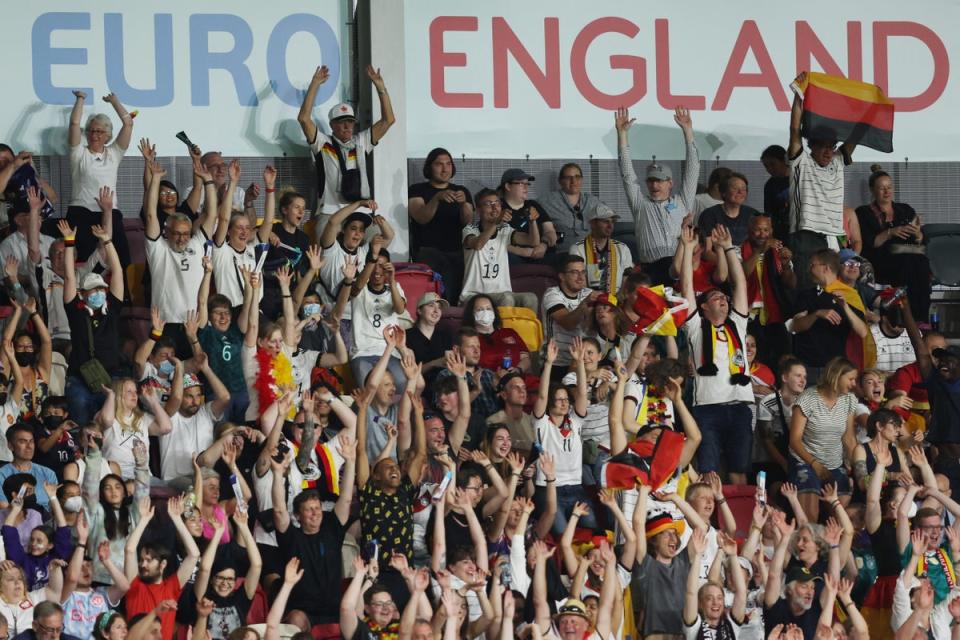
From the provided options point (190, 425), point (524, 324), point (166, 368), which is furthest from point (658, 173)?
point (190, 425)

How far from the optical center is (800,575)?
13.8 metres

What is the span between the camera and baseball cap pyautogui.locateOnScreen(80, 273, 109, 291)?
50.4 ft

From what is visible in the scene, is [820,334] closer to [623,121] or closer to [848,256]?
[848,256]

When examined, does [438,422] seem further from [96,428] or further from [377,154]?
[377,154]

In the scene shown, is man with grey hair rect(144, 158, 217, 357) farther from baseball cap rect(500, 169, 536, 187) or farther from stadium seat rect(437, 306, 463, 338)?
baseball cap rect(500, 169, 536, 187)

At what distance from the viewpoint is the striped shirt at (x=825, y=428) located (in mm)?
15164

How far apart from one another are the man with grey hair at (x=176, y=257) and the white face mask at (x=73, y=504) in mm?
2271

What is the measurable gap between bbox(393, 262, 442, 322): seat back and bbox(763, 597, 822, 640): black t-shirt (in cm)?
429

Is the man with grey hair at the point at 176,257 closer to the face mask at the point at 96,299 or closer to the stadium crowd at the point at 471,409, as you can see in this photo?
the stadium crowd at the point at 471,409

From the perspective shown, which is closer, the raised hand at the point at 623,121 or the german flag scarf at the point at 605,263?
the german flag scarf at the point at 605,263

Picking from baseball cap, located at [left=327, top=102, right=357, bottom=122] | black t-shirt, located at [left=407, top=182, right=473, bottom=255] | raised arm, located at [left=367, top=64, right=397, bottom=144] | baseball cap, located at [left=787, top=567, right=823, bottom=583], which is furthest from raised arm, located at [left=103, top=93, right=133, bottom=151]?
baseball cap, located at [left=787, top=567, right=823, bottom=583]

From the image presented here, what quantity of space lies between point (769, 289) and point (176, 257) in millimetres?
4946

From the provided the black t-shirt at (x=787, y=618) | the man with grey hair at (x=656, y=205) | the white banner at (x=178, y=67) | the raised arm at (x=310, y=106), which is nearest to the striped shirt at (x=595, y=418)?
the black t-shirt at (x=787, y=618)

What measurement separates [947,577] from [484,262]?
469 cm
